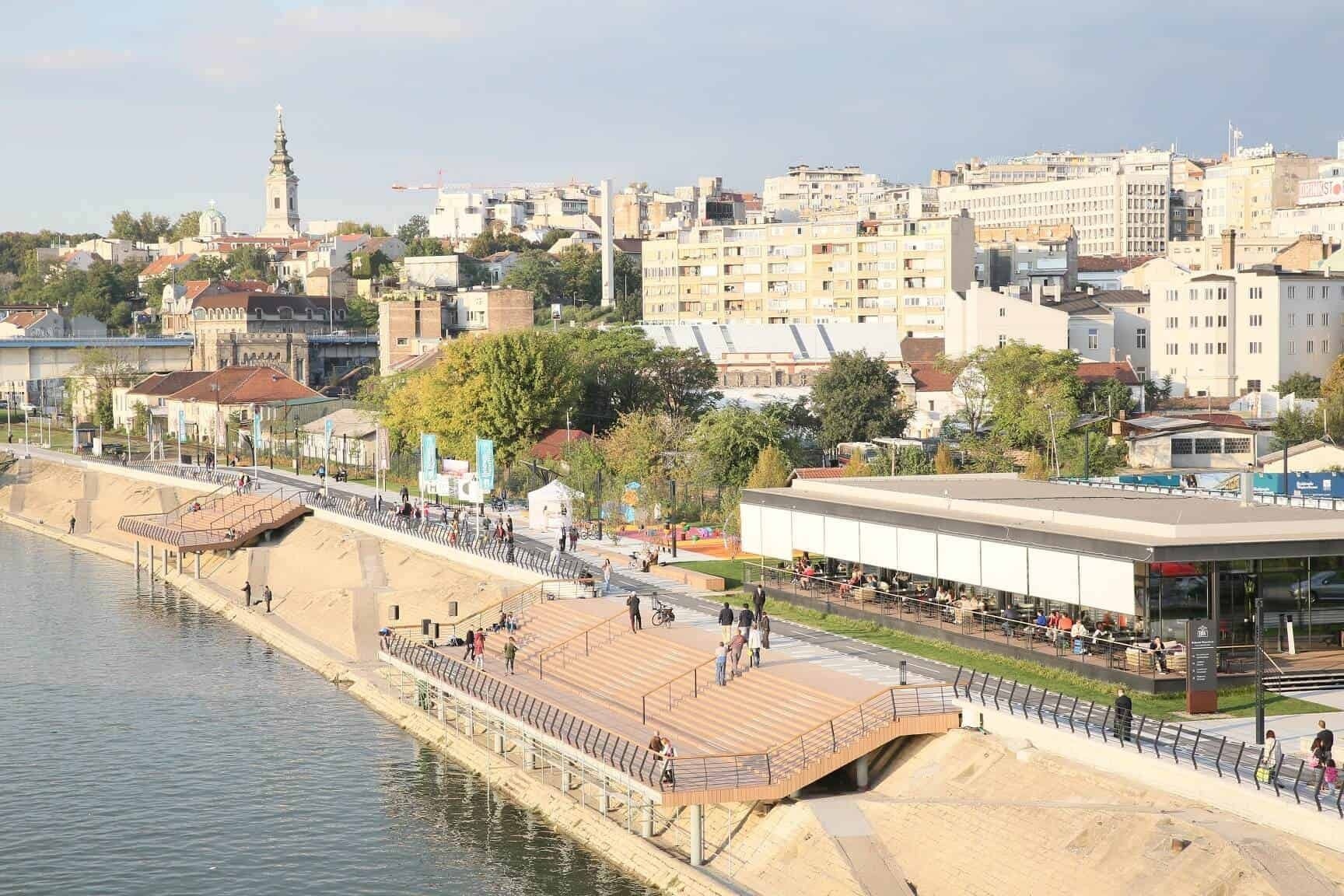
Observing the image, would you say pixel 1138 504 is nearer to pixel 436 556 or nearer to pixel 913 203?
pixel 436 556

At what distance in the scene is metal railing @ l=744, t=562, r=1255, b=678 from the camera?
33531mm

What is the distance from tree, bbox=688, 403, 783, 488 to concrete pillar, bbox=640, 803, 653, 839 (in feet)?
123

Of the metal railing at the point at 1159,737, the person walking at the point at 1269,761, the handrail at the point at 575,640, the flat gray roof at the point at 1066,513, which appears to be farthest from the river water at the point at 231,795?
the flat gray roof at the point at 1066,513

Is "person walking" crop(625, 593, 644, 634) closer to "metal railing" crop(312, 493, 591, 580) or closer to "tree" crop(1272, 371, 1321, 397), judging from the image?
"metal railing" crop(312, 493, 591, 580)

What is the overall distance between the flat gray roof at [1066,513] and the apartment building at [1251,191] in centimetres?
15254

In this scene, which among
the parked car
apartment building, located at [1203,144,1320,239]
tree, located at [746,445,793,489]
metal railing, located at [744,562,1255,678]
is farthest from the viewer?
apartment building, located at [1203,144,1320,239]

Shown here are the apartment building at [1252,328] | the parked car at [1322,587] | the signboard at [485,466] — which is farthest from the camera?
the apartment building at [1252,328]

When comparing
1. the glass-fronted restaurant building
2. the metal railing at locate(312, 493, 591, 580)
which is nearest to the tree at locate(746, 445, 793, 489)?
the metal railing at locate(312, 493, 591, 580)

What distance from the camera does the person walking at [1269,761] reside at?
25.4 meters

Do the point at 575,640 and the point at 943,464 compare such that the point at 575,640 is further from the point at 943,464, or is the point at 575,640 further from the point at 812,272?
the point at 812,272

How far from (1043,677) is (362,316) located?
155268mm

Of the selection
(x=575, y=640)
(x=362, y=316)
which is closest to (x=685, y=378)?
(x=575, y=640)

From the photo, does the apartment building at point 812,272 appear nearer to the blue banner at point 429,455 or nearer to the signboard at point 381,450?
the signboard at point 381,450

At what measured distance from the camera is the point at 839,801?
29.6 metres
